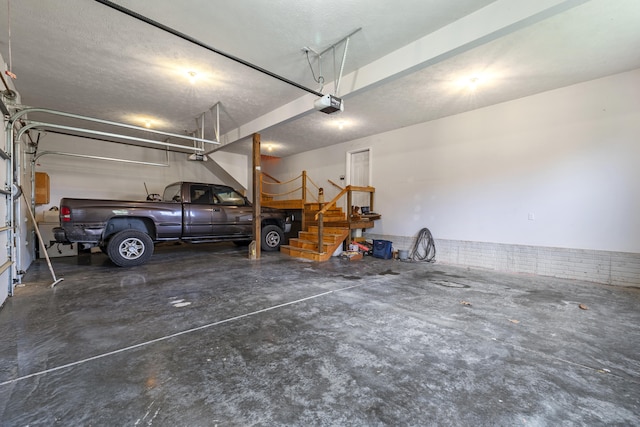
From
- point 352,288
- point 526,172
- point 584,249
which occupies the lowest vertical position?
point 352,288

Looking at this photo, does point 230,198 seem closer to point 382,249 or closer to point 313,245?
point 313,245

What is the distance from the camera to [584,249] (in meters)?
4.45

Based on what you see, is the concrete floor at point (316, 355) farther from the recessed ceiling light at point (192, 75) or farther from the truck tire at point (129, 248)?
the recessed ceiling light at point (192, 75)

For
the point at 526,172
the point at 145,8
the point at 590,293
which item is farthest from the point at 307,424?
the point at 526,172

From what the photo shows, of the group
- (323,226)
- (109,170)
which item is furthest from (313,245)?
(109,170)

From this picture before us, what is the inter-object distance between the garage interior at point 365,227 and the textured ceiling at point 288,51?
0.03 metres

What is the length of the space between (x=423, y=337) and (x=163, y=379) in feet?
6.70

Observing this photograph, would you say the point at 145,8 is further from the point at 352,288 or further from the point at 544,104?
the point at 544,104

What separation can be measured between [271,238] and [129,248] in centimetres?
330

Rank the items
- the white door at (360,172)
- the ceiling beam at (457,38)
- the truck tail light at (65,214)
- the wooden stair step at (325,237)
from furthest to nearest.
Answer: the white door at (360,172) < the wooden stair step at (325,237) < the truck tail light at (65,214) < the ceiling beam at (457,38)

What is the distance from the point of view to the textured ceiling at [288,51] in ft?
9.36

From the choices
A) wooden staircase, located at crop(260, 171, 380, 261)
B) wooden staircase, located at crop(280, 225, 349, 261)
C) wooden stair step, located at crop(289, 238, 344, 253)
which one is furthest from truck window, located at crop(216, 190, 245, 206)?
wooden stair step, located at crop(289, 238, 344, 253)

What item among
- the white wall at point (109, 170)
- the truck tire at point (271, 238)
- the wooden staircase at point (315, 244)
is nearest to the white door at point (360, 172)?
the wooden staircase at point (315, 244)

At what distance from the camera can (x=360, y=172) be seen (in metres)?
8.10
